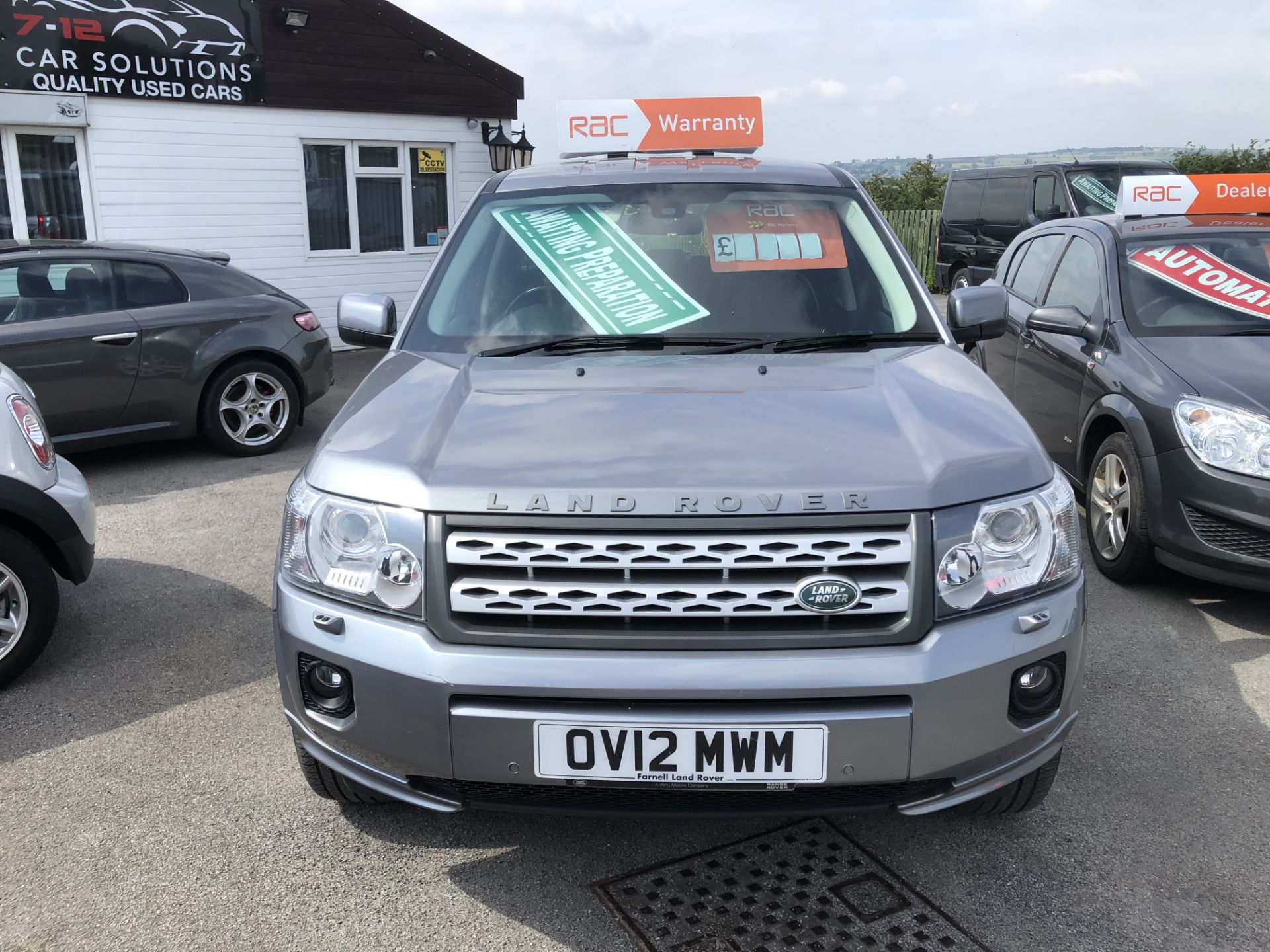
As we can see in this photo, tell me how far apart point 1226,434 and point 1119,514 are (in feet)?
2.31

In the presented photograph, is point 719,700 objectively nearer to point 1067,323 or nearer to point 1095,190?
point 1067,323

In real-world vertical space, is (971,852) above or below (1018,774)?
below

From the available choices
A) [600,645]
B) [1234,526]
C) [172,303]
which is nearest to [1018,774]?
[600,645]

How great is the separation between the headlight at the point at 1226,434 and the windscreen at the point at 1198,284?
715mm

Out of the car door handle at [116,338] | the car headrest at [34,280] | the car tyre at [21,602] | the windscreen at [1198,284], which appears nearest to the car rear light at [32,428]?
the car tyre at [21,602]

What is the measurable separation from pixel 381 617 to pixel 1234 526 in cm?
355

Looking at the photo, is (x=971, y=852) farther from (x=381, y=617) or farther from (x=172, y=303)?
(x=172, y=303)

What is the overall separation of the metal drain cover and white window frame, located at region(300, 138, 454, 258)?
11.4m

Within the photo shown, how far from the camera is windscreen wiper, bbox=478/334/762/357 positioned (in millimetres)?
3236

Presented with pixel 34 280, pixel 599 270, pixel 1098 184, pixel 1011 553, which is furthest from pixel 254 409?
pixel 1098 184

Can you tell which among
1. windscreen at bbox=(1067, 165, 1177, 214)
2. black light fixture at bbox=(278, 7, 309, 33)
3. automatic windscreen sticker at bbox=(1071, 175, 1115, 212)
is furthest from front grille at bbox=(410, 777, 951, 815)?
automatic windscreen sticker at bbox=(1071, 175, 1115, 212)

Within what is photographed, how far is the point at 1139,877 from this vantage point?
109 inches

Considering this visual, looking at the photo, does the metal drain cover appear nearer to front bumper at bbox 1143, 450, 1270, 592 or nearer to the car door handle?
front bumper at bbox 1143, 450, 1270, 592

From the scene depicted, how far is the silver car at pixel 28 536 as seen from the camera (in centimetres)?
387
